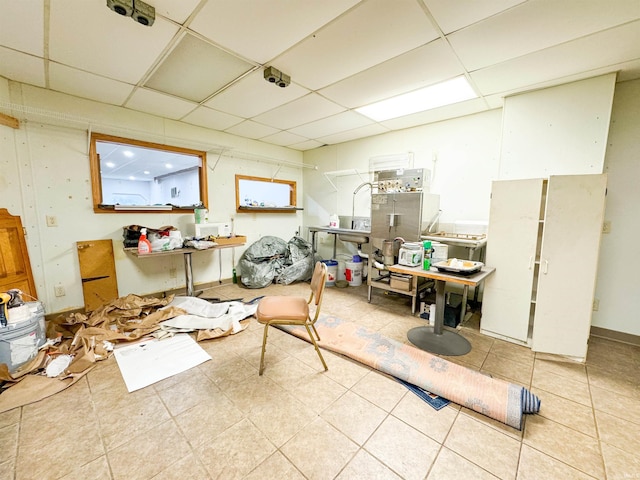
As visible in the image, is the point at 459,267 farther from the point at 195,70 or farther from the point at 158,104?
the point at 158,104

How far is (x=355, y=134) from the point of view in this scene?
→ 14.0ft

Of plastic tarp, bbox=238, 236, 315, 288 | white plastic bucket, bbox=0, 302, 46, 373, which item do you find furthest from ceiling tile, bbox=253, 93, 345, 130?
white plastic bucket, bbox=0, 302, 46, 373

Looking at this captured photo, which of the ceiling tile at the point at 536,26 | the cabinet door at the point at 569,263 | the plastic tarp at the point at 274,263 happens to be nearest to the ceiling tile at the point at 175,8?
the ceiling tile at the point at 536,26

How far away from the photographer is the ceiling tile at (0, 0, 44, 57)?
61.4 inches

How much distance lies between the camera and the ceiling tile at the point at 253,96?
2.54 meters

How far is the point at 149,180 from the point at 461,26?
10.3 m

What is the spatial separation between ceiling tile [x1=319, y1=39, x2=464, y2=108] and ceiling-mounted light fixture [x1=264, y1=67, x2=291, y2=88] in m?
0.46

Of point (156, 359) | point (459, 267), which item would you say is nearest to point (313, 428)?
point (156, 359)

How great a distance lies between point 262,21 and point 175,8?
546mm

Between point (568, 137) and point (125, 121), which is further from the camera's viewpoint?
point (125, 121)

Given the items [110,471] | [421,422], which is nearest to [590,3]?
[421,422]

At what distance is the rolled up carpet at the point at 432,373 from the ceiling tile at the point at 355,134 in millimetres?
2998

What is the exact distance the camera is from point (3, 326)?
1.91 meters

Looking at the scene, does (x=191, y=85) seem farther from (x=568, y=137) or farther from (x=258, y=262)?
(x=568, y=137)
